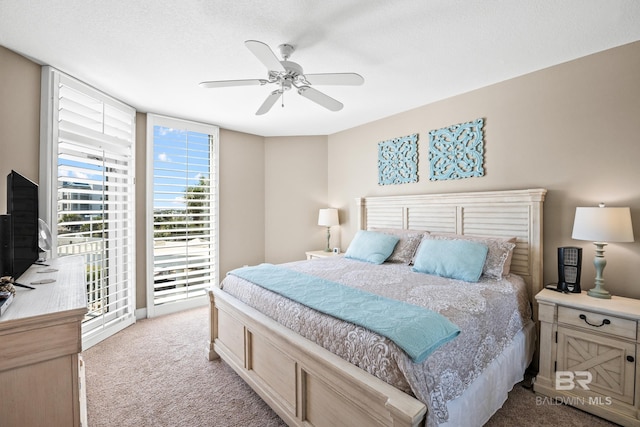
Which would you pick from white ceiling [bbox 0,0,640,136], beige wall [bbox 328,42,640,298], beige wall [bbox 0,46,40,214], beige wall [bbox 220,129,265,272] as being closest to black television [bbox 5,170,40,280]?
beige wall [bbox 0,46,40,214]

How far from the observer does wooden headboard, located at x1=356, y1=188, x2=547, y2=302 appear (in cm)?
262

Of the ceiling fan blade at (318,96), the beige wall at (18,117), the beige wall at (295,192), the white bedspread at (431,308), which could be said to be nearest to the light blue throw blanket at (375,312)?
the white bedspread at (431,308)

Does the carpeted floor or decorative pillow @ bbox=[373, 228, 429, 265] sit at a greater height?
decorative pillow @ bbox=[373, 228, 429, 265]

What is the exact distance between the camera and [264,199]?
16.3 feet

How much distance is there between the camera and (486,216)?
2.96 m

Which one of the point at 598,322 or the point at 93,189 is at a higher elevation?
the point at 93,189

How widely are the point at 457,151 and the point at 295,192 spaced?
2618mm

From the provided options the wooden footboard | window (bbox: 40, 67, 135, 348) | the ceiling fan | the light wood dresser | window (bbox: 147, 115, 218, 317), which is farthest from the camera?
window (bbox: 147, 115, 218, 317)

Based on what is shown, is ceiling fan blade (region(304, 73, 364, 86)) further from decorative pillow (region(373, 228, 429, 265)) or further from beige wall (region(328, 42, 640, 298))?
decorative pillow (region(373, 228, 429, 265))

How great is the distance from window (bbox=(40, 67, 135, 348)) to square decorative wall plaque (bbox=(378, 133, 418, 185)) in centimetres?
324

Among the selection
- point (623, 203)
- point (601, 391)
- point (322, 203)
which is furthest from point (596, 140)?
point (322, 203)

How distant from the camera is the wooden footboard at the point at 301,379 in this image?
1.30 metres

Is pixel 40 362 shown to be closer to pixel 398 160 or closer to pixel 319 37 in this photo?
pixel 319 37

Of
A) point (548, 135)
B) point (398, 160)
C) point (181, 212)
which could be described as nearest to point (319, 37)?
point (398, 160)
